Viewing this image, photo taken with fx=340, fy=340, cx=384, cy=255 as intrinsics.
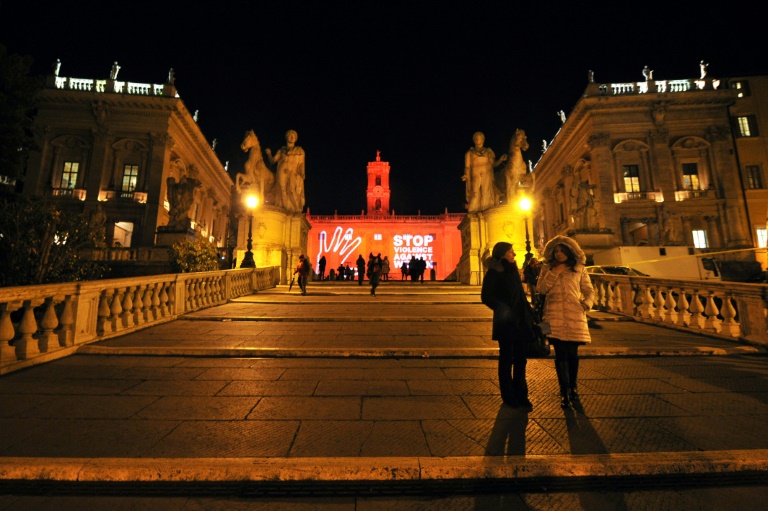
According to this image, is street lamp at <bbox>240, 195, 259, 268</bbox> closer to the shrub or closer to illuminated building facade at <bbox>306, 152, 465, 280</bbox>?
the shrub

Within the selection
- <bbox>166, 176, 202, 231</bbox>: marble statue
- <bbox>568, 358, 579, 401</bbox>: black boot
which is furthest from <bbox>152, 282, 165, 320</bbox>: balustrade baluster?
<bbox>166, 176, 202, 231</bbox>: marble statue

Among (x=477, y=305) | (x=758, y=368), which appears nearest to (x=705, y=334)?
(x=758, y=368)

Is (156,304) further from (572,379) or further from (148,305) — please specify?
(572,379)

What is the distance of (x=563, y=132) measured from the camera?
1314 inches

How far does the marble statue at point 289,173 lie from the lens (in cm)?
1673

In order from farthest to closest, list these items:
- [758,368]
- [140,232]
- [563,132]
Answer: [563,132] < [140,232] < [758,368]

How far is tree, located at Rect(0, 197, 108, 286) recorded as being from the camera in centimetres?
785

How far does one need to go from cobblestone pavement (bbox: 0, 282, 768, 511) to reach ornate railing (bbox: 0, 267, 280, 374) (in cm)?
34

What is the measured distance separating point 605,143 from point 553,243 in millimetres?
30414

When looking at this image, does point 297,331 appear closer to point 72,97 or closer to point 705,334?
point 705,334

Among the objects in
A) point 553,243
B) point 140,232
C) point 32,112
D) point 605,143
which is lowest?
point 553,243

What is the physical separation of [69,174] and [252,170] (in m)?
23.3

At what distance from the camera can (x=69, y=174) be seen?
2792 centimetres

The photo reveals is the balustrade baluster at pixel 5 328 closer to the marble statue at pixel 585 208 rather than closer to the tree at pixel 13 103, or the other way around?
the tree at pixel 13 103
